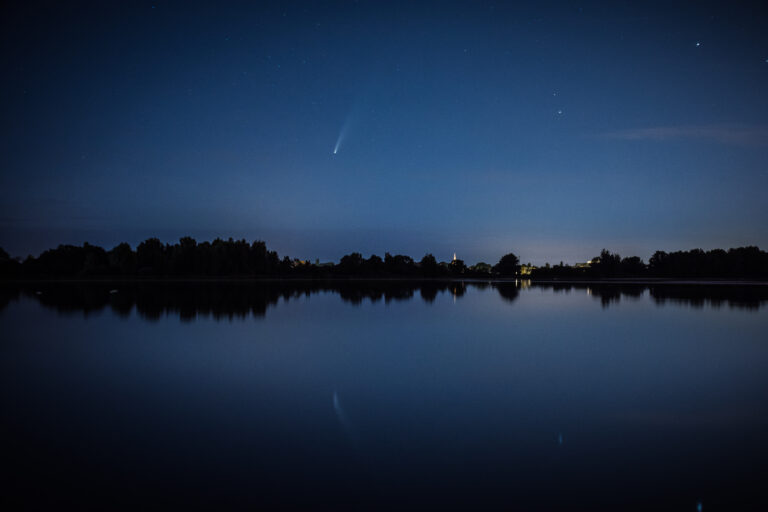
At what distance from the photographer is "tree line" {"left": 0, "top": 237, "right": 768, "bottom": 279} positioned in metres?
92.4

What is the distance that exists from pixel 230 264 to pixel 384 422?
9466 cm

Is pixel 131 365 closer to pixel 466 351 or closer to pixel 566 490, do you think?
pixel 466 351

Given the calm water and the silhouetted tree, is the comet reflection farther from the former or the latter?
the silhouetted tree

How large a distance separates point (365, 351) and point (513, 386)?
524cm

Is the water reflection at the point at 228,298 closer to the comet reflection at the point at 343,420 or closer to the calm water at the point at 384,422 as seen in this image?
the calm water at the point at 384,422

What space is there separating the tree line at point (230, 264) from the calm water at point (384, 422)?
83978 millimetres

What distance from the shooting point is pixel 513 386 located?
31.4 ft

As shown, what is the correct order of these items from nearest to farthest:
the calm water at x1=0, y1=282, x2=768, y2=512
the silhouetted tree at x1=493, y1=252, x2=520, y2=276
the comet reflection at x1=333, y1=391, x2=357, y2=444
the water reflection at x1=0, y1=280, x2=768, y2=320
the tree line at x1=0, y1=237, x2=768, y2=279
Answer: the calm water at x1=0, y1=282, x2=768, y2=512 < the comet reflection at x1=333, y1=391, x2=357, y2=444 < the water reflection at x1=0, y1=280, x2=768, y2=320 < the tree line at x1=0, y1=237, x2=768, y2=279 < the silhouetted tree at x1=493, y1=252, x2=520, y2=276

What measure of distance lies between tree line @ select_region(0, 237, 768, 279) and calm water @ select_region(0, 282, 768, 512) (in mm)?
83978

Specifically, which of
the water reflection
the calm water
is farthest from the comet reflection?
the water reflection

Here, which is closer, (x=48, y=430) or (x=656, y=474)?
(x=656, y=474)

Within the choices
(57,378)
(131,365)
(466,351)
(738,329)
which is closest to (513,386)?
(466,351)

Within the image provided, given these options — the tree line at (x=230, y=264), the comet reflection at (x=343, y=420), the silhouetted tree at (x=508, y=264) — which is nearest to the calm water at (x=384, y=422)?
the comet reflection at (x=343, y=420)

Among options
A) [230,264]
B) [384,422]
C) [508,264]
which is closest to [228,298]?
[384,422]
